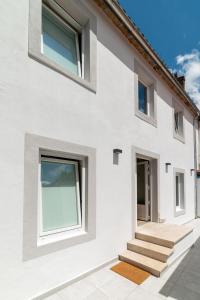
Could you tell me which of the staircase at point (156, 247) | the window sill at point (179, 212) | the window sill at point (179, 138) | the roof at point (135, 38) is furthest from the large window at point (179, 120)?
the staircase at point (156, 247)

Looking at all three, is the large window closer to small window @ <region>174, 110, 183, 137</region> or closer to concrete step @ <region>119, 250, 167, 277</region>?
small window @ <region>174, 110, 183, 137</region>

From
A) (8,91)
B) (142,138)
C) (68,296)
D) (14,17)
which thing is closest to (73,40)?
(14,17)

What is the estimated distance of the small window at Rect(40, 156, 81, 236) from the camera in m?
3.92

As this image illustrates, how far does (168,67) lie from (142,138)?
3.96 metres

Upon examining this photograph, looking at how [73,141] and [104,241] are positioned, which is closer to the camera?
[73,141]

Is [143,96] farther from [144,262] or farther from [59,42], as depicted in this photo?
[144,262]

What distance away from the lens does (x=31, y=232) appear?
344 cm

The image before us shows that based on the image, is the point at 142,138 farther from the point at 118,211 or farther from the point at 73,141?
the point at 73,141

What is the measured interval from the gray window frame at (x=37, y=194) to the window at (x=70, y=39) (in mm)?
1634

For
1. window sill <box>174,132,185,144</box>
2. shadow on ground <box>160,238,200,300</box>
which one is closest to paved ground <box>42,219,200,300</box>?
shadow on ground <box>160,238,200,300</box>

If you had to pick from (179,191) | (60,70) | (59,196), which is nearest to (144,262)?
(59,196)

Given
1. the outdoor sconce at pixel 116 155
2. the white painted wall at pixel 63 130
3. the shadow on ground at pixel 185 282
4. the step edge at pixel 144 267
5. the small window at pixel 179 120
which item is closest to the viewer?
the white painted wall at pixel 63 130

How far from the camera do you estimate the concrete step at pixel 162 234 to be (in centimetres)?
552

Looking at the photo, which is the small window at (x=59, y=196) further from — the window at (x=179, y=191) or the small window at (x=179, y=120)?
the small window at (x=179, y=120)
